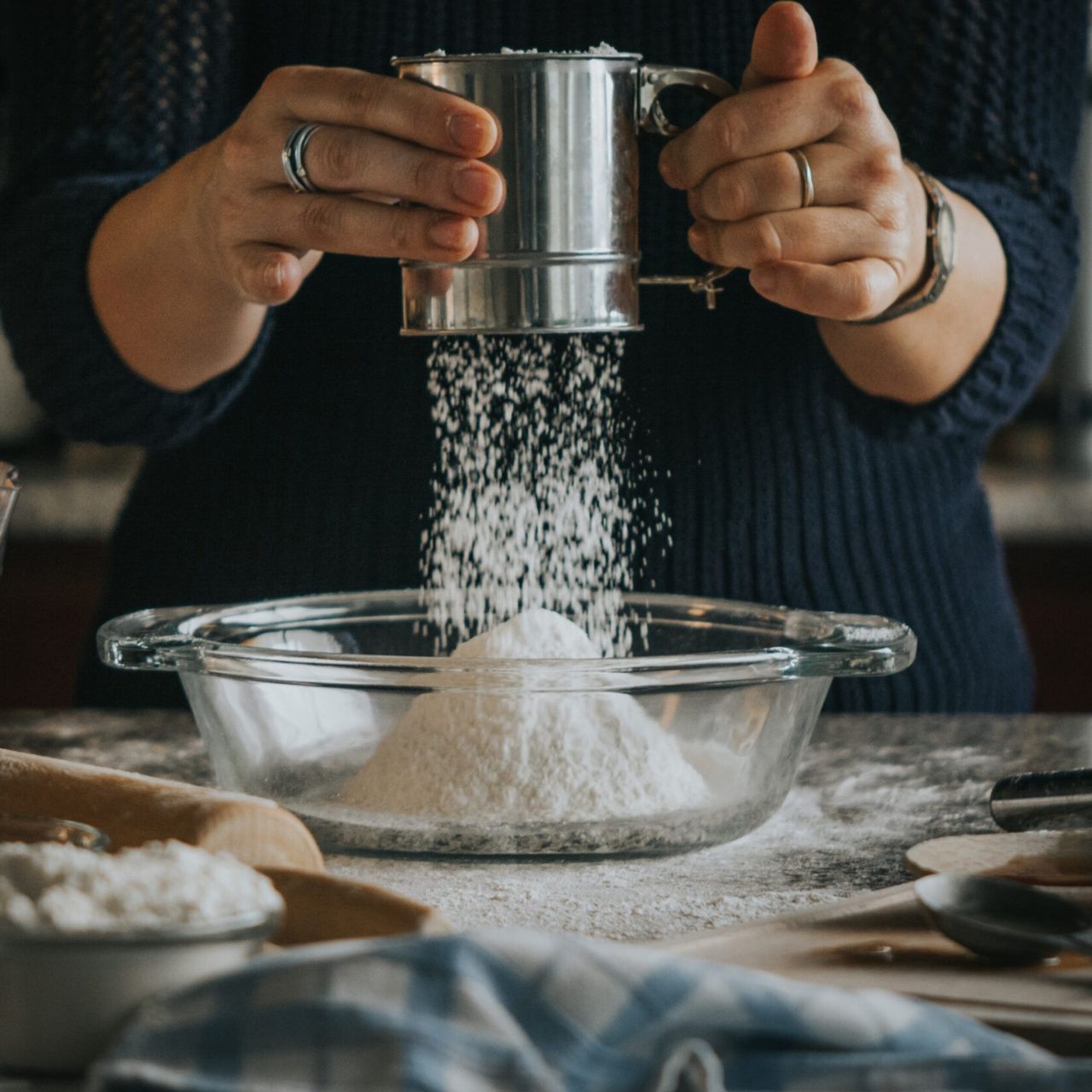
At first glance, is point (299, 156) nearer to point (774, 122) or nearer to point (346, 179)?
point (346, 179)

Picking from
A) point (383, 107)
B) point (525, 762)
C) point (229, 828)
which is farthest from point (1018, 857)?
point (383, 107)

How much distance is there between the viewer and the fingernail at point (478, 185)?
71cm

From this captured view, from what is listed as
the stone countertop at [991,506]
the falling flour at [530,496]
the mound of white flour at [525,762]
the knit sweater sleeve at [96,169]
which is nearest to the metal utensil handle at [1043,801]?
the mound of white flour at [525,762]

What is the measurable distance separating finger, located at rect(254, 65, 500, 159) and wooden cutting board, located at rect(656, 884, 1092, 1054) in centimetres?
35

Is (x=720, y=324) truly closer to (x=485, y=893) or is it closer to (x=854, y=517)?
(x=854, y=517)

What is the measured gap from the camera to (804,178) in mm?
837

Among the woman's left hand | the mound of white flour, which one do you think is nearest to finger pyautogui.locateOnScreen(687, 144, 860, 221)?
the woman's left hand

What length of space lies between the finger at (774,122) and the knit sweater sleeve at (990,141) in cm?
29

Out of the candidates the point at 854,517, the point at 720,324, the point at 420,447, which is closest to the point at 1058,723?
the point at 854,517

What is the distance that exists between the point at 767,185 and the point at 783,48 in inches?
2.7

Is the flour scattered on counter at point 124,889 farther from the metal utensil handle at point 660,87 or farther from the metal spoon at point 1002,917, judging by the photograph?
the metal utensil handle at point 660,87

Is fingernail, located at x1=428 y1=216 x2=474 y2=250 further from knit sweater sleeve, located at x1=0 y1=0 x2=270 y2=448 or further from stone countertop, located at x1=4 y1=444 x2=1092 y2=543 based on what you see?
stone countertop, located at x1=4 y1=444 x2=1092 y2=543

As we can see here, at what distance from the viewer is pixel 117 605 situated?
4.33 feet

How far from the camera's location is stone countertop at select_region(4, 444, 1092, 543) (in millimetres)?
2035
